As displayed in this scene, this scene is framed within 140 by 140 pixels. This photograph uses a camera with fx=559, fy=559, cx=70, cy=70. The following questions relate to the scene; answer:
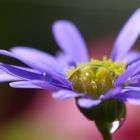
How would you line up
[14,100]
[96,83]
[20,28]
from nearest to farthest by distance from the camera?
[96,83]
[14,100]
[20,28]

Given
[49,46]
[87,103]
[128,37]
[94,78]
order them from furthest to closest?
[49,46] → [128,37] → [94,78] → [87,103]

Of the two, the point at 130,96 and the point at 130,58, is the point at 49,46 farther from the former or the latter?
the point at 130,96

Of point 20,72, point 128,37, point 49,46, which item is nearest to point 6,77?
point 20,72

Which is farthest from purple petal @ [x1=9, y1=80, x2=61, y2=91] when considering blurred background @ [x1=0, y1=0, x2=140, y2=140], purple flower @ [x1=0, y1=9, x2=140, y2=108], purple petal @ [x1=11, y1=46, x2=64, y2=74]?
blurred background @ [x1=0, y1=0, x2=140, y2=140]

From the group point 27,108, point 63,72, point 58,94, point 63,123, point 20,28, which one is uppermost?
point 20,28

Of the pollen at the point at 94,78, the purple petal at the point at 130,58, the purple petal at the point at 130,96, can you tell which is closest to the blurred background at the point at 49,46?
the purple petal at the point at 130,58

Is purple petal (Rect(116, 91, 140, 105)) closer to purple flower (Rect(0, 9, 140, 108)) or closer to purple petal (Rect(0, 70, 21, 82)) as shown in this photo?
purple flower (Rect(0, 9, 140, 108))

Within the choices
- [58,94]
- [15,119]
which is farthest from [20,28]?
[58,94]

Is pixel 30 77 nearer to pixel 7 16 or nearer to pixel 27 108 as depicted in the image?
pixel 27 108
